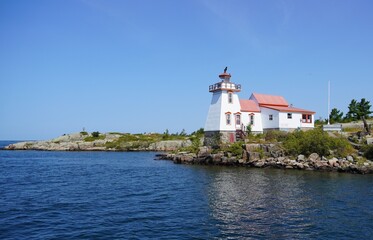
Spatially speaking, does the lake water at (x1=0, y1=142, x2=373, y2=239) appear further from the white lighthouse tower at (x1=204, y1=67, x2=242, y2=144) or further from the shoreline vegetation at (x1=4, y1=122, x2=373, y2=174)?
the white lighthouse tower at (x1=204, y1=67, x2=242, y2=144)

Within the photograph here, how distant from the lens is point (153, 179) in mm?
35969

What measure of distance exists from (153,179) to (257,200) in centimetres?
1462

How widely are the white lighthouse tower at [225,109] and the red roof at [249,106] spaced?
1541 millimetres

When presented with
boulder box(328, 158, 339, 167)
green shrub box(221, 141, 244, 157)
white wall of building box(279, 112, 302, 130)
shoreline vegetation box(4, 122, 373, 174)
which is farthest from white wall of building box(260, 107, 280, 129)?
boulder box(328, 158, 339, 167)

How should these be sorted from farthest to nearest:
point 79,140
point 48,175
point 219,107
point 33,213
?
point 79,140, point 219,107, point 48,175, point 33,213

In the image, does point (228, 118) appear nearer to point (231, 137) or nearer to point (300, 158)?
point (231, 137)

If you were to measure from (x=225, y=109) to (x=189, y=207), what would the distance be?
33519mm

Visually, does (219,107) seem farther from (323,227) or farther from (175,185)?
(323,227)

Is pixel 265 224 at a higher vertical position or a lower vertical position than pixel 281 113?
lower

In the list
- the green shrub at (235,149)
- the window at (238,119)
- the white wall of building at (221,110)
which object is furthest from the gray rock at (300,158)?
the window at (238,119)

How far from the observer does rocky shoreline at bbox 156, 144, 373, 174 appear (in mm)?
40406

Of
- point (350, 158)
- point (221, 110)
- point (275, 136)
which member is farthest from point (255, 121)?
point (350, 158)

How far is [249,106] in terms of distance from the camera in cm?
5834

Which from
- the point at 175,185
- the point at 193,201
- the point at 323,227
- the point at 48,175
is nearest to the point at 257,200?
the point at 193,201
